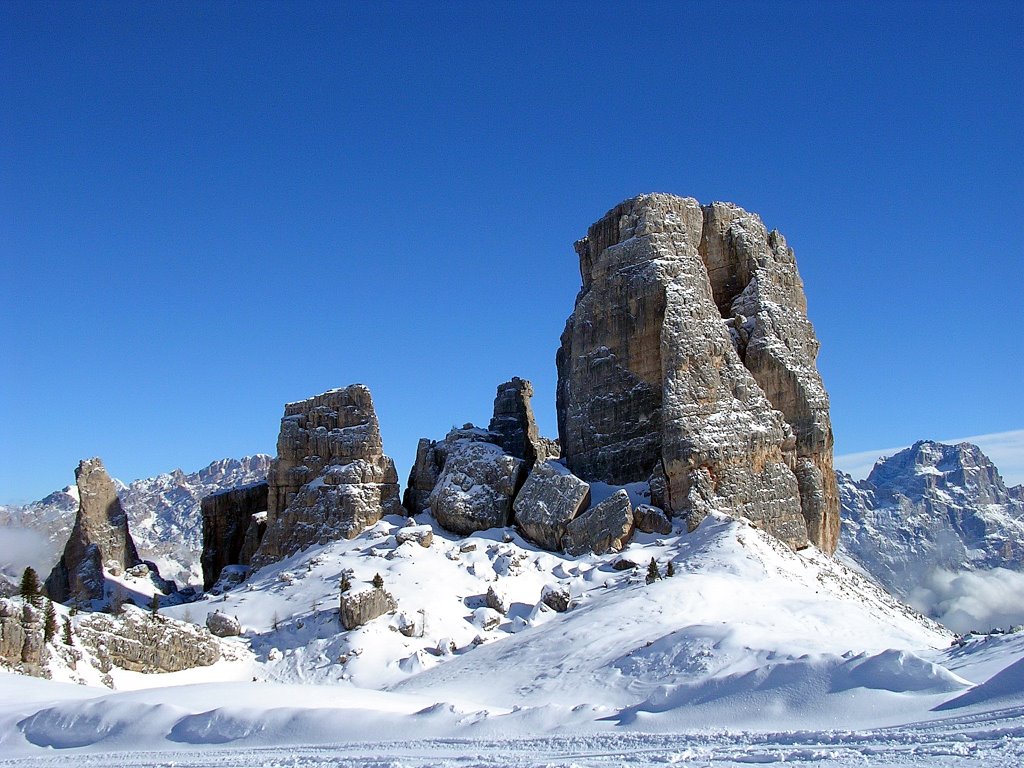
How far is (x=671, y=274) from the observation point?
187ft

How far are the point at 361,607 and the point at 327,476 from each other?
15427 millimetres

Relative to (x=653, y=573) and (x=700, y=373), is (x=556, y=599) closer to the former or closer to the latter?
(x=653, y=573)

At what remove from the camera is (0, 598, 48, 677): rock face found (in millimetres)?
32625

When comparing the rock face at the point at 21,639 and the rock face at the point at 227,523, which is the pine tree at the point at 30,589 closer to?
the rock face at the point at 21,639

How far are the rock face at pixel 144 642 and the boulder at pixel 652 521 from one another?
75.6 feet

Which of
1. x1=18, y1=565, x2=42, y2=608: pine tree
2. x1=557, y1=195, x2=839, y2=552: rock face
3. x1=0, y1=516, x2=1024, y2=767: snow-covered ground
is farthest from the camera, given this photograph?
x1=557, y1=195, x2=839, y2=552: rock face

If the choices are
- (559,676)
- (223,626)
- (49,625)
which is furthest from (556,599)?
(49,625)

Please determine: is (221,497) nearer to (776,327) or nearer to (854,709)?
(776,327)

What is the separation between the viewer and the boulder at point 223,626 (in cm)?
4431

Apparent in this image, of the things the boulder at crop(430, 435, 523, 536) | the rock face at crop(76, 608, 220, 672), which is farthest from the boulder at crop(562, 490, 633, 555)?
the rock face at crop(76, 608, 220, 672)

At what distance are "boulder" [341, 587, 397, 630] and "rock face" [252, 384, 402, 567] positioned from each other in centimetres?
1125

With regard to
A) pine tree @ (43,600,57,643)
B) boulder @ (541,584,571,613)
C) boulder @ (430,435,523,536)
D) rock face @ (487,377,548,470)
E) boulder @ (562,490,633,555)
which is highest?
rock face @ (487,377,548,470)

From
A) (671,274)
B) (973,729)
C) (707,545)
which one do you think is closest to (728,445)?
(707,545)

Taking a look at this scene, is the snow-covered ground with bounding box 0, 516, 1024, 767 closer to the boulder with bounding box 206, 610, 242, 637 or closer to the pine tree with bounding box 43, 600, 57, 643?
the boulder with bounding box 206, 610, 242, 637
